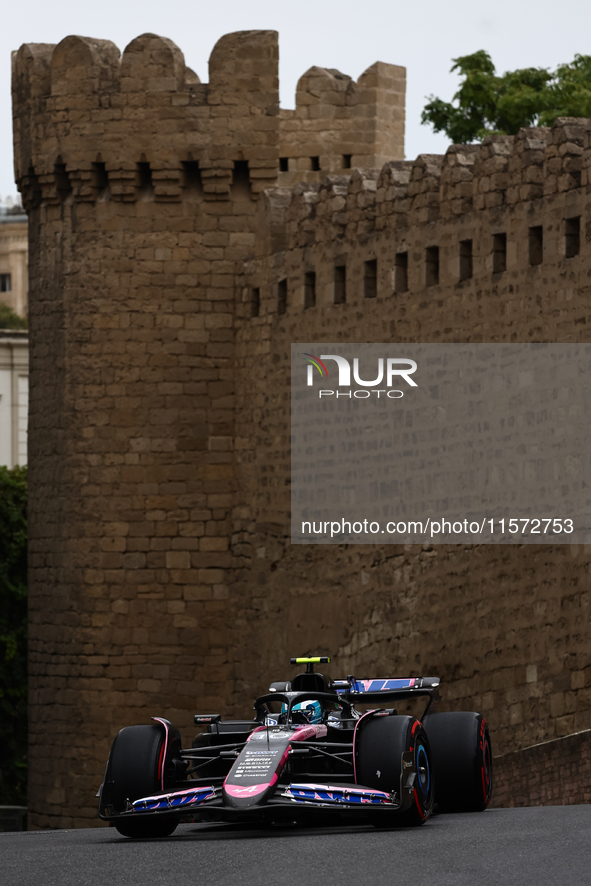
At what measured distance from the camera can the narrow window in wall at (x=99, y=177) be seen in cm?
→ 1862

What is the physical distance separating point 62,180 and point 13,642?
11.7 meters

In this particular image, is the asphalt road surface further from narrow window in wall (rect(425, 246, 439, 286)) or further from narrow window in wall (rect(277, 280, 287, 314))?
narrow window in wall (rect(277, 280, 287, 314))

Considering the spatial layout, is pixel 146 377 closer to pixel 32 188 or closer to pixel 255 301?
pixel 255 301

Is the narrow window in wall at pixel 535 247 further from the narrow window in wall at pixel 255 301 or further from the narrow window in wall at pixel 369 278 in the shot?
the narrow window in wall at pixel 255 301

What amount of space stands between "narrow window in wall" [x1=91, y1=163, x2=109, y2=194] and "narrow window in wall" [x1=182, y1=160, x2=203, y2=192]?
80 cm

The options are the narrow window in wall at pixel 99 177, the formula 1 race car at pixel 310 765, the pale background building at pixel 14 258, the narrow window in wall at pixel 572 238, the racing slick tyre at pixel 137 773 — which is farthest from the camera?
the pale background building at pixel 14 258

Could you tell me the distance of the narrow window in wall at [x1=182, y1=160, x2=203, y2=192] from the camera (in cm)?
1853

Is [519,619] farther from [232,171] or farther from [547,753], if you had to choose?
[232,171]

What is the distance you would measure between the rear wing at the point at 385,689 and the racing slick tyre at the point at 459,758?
0.17 metres

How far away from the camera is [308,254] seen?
57.2 ft

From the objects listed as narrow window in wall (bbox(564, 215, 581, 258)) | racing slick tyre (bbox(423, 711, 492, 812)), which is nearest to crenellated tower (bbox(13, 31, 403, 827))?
narrow window in wall (bbox(564, 215, 581, 258))

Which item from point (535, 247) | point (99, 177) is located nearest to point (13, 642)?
point (99, 177)

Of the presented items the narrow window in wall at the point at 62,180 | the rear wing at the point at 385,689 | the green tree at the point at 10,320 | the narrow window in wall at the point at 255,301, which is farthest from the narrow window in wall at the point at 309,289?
the green tree at the point at 10,320

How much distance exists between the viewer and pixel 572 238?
13.8m
